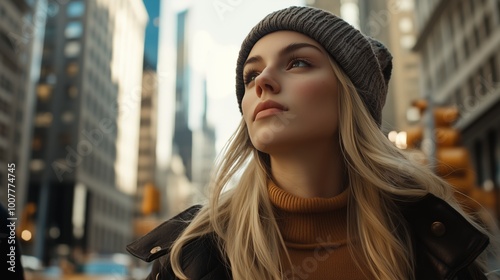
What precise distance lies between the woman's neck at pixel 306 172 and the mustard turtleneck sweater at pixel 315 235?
55 mm

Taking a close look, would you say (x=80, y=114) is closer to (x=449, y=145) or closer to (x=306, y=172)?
(x=449, y=145)

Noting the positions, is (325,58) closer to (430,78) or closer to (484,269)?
(484,269)

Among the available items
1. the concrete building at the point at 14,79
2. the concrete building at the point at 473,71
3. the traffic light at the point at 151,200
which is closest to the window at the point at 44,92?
the concrete building at the point at 14,79

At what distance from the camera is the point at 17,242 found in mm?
1937

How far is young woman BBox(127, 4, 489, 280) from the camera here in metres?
2.12

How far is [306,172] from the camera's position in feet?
7.54

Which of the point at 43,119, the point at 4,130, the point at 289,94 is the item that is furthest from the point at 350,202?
the point at 43,119

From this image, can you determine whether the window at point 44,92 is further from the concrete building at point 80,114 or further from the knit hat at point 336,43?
the knit hat at point 336,43

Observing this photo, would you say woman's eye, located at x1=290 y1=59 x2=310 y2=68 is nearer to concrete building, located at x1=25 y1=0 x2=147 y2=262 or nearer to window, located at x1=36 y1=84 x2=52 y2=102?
concrete building, located at x1=25 y1=0 x2=147 y2=262

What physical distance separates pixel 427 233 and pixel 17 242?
1624mm

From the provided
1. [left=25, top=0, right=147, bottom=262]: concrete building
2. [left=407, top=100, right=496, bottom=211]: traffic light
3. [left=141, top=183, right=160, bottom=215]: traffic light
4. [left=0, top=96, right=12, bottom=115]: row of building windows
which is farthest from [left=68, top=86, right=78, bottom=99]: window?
[left=407, top=100, right=496, bottom=211]: traffic light

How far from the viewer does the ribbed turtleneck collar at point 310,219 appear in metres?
2.21

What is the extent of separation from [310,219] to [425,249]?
19.3 inches

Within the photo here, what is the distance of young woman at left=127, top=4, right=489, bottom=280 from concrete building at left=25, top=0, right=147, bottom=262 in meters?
62.2
